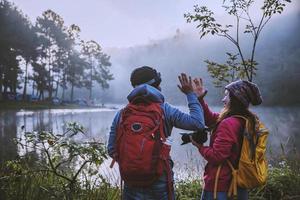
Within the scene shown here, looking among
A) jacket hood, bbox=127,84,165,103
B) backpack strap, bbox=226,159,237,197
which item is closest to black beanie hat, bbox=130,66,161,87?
jacket hood, bbox=127,84,165,103

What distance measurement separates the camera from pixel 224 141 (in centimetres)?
307

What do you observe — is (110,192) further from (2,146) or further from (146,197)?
(2,146)

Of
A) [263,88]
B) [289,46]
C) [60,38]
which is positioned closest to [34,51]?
[60,38]

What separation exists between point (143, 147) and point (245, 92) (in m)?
Result: 1.00

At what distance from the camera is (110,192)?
201 inches

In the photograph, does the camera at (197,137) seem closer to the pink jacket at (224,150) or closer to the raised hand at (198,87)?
the pink jacket at (224,150)

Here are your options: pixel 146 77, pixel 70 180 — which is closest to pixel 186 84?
pixel 146 77

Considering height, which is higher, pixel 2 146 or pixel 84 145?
pixel 84 145

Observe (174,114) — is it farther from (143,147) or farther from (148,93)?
(143,147)

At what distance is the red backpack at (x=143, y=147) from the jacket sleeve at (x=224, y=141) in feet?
1.26

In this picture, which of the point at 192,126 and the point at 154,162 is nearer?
the point at 154,162

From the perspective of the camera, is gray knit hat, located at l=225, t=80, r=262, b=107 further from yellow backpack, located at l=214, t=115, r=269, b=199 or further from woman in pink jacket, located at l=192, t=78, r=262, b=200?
yellow backpack, located at l=214, t=115, r=269, b=199

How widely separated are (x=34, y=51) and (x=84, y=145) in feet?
154

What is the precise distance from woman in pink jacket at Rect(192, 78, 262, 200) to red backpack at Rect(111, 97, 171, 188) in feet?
1.35
